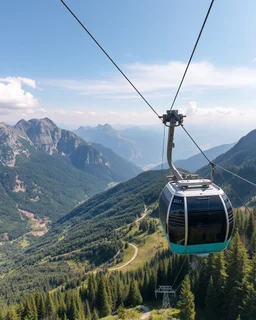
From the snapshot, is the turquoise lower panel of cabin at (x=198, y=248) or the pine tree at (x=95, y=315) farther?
the pine tree at (x=95, y=315)

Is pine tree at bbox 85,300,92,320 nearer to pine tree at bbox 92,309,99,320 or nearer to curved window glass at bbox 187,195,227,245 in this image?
pine tree at bbox 92,309,99,320

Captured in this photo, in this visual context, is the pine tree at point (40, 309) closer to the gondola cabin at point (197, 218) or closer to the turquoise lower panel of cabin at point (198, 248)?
the turquoise lower panel of cabin at point (198, 248)

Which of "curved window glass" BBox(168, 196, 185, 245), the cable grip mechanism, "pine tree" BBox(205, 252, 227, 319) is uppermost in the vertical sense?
the cable grip mechanism

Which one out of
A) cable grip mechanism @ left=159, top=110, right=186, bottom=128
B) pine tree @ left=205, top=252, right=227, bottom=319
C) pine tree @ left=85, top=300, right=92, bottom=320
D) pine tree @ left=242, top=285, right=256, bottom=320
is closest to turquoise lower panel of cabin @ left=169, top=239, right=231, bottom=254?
cable grip mechanism @ left=159, top=110, right=186, bottom=128

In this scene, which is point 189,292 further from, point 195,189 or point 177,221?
point 195,189

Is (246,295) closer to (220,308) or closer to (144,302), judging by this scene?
(220,308)

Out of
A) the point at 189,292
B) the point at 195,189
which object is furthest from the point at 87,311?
the point at 195,189

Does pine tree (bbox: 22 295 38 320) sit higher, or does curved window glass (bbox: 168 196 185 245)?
curved window glass (bbox: 168 196 185 245)

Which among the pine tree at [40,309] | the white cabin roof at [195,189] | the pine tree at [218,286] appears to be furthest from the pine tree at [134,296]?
the white cabin roof at [195,189]
